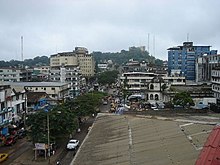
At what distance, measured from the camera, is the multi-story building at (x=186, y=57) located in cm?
8825

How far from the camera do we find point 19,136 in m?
35.7

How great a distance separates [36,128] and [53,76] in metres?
58.5

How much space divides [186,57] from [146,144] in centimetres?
7292

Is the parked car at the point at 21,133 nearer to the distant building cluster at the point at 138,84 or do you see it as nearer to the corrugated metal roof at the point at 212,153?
the distant building cluster at the point at 138,84

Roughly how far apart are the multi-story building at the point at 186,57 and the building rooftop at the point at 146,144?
65049 millimetres

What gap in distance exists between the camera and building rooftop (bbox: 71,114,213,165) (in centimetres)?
1605

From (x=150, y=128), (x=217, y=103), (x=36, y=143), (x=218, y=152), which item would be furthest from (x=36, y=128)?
(x=217, y=103)

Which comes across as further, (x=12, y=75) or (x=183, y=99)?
(x=12, y=75)

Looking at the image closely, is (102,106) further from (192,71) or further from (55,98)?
(192,71)

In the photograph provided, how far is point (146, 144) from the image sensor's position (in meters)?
19.5

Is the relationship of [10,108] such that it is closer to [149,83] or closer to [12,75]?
[149,83]

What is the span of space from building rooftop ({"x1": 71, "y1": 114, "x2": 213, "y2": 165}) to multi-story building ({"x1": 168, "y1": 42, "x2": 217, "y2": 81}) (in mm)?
65049

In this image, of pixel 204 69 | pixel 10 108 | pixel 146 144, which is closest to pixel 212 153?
pixel 146 144

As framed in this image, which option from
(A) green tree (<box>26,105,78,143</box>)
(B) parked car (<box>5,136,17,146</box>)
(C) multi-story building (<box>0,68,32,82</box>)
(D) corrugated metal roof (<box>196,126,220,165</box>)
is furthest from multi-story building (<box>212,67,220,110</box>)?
(C) multi-story building (<box>0,68,32,82</box>)
